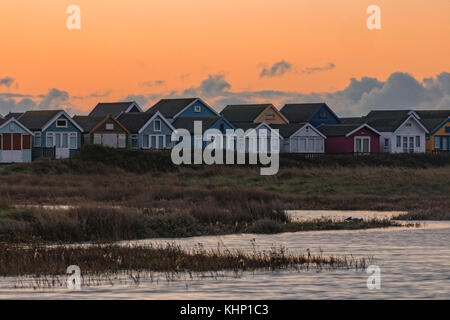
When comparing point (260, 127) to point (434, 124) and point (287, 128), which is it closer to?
point (287, 128)

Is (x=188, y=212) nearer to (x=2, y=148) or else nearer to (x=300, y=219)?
(x=300, y=219)

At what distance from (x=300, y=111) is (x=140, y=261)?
84.6 m

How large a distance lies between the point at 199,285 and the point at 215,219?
13774 millimetres

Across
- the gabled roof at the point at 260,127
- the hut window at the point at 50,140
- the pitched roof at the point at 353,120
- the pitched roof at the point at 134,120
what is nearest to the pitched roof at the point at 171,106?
the pitched roof at the point at 134,120

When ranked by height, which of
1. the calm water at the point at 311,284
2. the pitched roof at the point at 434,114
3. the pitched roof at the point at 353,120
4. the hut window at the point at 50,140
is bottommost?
the calm water at the point at 311,284

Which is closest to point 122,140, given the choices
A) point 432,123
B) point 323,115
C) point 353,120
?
point 323,115

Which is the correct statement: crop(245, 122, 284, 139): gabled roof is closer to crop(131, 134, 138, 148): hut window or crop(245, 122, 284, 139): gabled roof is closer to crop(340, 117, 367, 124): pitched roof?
crop(131, 134, 138, 148): hut window

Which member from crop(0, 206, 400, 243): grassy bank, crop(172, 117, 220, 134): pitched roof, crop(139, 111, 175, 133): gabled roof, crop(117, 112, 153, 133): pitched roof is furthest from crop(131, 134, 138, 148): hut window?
crop(0, 206, 400, 243): grassy bank

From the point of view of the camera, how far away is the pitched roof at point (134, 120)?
8506 centimetres

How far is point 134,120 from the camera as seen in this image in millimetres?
86750

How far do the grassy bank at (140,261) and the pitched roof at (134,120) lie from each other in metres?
62.2

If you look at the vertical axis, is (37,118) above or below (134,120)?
below

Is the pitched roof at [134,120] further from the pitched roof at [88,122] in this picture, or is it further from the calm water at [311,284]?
the calm water at [311,284]
